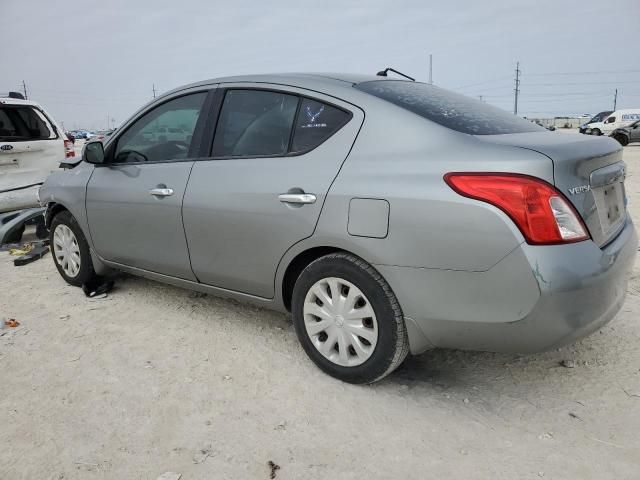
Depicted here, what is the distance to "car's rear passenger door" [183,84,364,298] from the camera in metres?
2.75

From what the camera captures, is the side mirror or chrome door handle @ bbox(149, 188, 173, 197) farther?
the side mirror

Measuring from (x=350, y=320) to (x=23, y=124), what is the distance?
20.2 feet

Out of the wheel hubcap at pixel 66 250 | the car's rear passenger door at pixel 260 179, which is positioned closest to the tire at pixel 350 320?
the car's rear passenger door at pixel 260 179

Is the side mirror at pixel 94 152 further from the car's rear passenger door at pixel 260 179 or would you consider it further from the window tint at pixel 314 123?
the window tint at pixel 314 123

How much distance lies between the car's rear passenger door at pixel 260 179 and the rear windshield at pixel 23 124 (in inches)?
186

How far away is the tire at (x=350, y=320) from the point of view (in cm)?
255

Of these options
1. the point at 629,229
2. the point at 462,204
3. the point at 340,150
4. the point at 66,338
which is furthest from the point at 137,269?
the point at 629,229

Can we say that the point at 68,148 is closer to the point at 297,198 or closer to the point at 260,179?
the point at 260,179

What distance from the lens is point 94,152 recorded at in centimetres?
391

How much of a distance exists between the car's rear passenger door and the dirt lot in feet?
1.86

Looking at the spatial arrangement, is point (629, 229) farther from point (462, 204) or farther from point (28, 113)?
point (28, 113)

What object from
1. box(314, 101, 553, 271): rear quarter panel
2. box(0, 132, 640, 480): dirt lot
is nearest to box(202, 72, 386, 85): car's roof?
box(314, 101, 553, 271): rear quarter panel

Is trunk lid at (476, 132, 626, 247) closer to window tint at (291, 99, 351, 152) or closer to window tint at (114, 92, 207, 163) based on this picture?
window tint at (291, 99, 351, 152)

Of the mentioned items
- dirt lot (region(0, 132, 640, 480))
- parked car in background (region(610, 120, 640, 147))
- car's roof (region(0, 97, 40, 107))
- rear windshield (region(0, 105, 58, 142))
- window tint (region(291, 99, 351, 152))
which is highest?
car's roof (region(0, 97, 40, 107))
